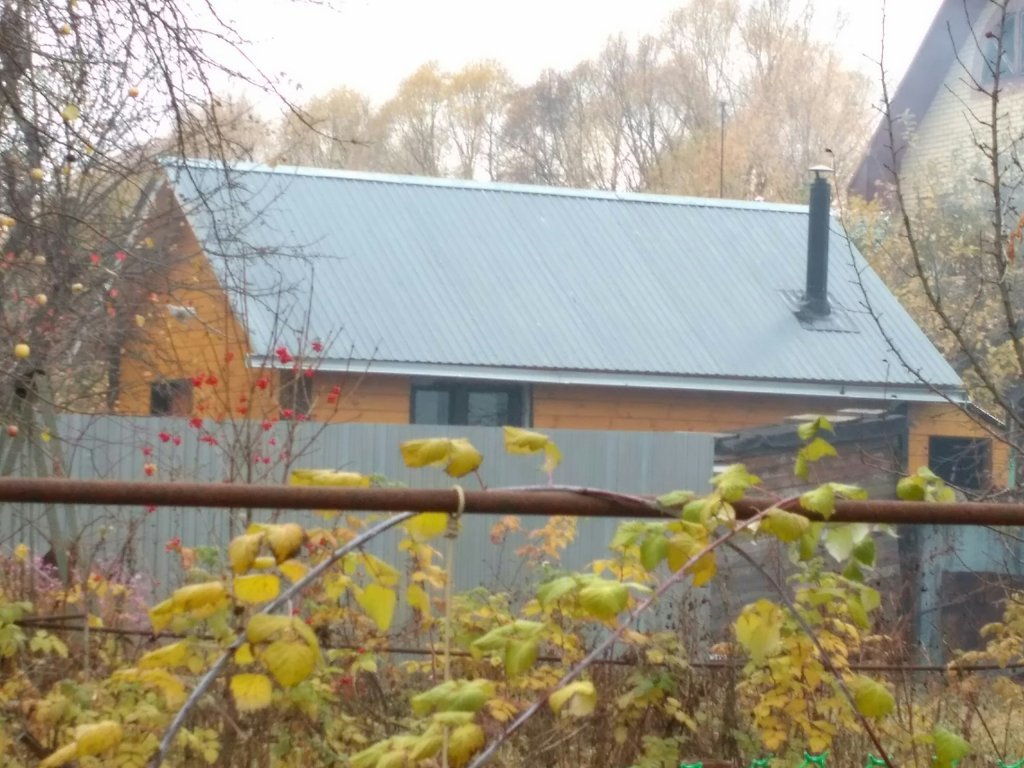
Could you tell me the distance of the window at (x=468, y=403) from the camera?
49.8 ft

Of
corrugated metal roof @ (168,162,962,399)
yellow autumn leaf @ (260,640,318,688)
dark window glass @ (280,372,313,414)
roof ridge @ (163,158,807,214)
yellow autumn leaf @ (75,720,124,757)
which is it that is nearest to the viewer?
yellow autumn leaf @ (260,640,318,688)

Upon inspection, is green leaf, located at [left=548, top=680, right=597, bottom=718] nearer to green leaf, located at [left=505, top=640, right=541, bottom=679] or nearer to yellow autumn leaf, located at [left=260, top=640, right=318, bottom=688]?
green leaf, located at [left=505, top=640, right=541, bottom=679]

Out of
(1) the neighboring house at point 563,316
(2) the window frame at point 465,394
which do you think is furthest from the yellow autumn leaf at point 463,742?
(2) the window frame at point 465,394

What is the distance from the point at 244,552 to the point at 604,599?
0.47 m

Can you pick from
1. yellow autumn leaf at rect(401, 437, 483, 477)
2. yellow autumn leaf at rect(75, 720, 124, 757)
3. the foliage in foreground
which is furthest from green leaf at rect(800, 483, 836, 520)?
yellow autumn leaf at rect(75, 720, 124, 757)

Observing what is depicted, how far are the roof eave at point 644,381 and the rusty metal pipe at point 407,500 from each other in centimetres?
1149

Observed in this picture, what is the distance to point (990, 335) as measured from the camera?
19906 mm

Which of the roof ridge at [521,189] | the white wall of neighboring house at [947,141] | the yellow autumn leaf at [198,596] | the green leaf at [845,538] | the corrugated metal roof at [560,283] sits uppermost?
the white wall of neighboring house at [947,141]

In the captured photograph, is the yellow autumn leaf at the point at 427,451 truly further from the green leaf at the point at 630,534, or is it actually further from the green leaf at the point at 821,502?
the green leaf at the point at 821,502

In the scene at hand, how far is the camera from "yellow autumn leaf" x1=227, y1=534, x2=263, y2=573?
1.77 m

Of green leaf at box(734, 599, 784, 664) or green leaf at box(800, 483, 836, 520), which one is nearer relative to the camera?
green leaf at box(800, 483, 836, 520)

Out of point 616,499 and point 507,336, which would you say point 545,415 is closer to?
point 507,336

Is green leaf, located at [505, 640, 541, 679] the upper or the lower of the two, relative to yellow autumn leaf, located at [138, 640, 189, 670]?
upper

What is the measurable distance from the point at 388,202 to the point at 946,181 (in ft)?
33.2
